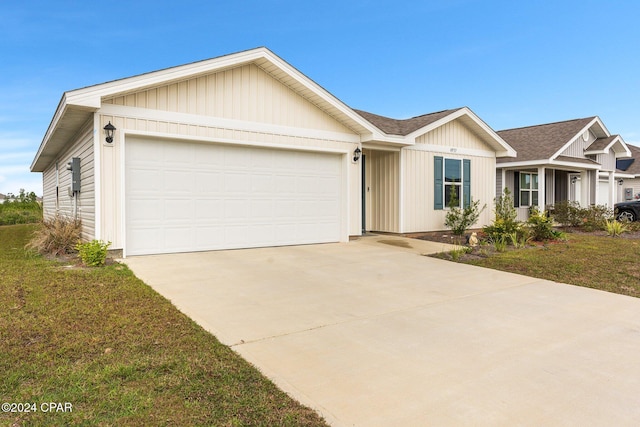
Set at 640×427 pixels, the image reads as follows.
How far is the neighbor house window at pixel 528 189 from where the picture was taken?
55.1 feet

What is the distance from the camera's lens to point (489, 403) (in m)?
2.44

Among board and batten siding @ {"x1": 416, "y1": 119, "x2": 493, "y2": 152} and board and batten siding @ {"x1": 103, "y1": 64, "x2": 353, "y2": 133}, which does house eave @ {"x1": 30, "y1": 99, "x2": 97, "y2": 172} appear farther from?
board and batten siding @ {"x1": 416, "y1": 119, "x2": 493, "y2": 152}

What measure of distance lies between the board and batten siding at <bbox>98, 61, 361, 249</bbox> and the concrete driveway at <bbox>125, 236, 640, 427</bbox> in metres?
2.14

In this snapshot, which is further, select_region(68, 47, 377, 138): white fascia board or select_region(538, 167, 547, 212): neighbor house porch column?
select_region(538, 167, 547, 212): neighbor house porch column

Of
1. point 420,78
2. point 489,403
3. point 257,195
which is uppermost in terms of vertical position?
Result: point 420,78

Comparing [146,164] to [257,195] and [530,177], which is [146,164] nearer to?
[257,195]

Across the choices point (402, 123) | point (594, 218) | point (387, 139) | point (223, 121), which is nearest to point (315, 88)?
point (223, 121)

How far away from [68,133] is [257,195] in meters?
4.82

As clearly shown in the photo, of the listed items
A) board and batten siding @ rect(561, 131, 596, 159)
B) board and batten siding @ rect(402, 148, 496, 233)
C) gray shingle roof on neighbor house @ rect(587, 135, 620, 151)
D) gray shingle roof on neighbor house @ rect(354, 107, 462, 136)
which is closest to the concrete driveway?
board and batten siding @ rect(402, 148, 496, 233)

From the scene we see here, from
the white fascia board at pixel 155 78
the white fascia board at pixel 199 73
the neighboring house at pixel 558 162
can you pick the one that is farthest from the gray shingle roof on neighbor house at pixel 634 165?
the white fascia board at pixel 155 78

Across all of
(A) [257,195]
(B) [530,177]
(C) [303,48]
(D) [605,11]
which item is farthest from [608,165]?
(A) [257,195]

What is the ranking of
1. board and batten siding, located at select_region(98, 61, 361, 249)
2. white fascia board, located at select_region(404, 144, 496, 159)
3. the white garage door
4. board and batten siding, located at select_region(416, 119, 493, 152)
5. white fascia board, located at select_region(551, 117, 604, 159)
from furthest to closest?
white fascia board, located at select_region(551, 117, 604, 159) < board and batten siding, located at select_region(416, 119, 493, 152) < white fascia board, located at select_region(404, 144, 496, 159) < the white garage door < board and batten siding, located at select_region(98, 61, 361, 249)

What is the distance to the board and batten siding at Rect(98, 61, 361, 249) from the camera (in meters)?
7.29

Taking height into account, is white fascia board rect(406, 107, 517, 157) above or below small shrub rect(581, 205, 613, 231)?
above
